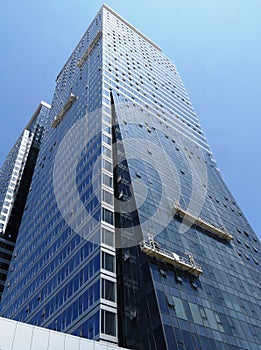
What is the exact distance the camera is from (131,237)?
35406mm

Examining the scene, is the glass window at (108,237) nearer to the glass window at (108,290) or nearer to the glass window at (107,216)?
the glass window at (107,216)

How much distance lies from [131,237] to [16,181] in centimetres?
7852

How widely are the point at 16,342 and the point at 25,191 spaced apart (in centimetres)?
8823

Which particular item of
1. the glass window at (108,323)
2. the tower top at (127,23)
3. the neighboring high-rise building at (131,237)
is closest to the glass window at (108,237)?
the neighboring high-rise building at (131,237)

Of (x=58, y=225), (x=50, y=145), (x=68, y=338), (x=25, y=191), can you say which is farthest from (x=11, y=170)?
(x=68, y=338)

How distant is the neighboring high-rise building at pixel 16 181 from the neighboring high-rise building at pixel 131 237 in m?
21.9

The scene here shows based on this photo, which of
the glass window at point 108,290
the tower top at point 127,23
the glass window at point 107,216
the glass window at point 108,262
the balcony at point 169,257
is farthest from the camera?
the tower top at point 127,23

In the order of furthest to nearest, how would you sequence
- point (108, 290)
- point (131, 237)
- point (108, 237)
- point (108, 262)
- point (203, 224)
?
point (203, 224) < point (108, 237) < point (131, 237) < point (108, 262) < point (108, 290)

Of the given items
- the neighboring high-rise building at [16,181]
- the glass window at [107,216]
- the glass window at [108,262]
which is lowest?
the neighboring high-rise building at [16,181]

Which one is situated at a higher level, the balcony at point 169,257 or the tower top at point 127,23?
the tower top at point 127,23

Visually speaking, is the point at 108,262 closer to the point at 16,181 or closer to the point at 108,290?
the point at 108,290

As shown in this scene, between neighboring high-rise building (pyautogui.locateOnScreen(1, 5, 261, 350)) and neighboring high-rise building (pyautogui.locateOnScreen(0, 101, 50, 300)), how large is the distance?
71.8 ft

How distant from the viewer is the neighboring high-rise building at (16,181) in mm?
88669

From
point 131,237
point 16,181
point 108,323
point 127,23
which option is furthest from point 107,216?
point 127,23
